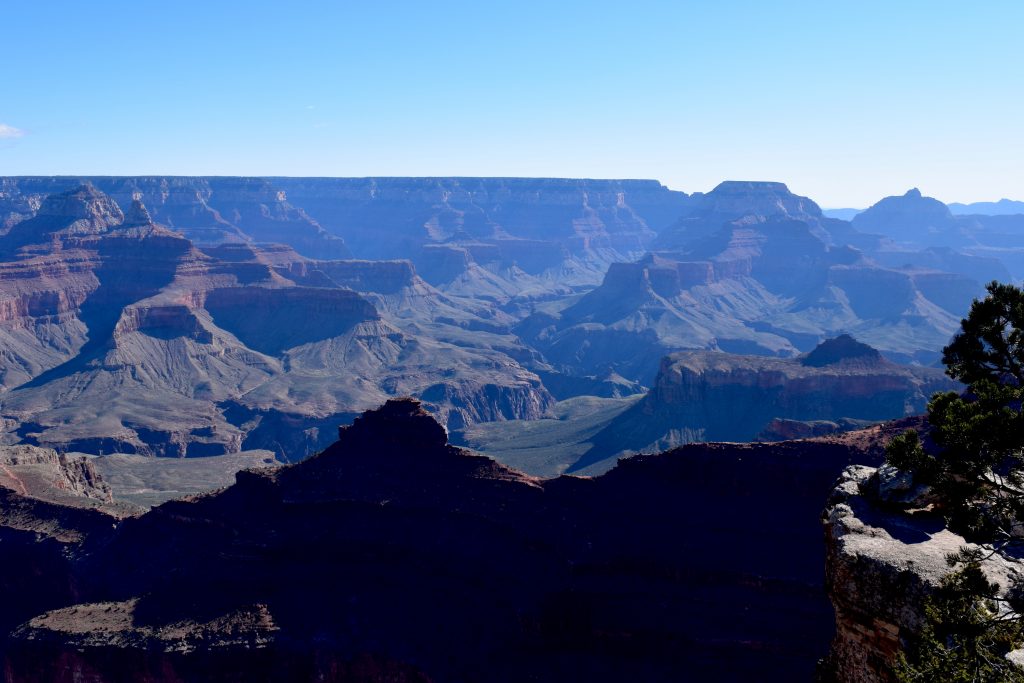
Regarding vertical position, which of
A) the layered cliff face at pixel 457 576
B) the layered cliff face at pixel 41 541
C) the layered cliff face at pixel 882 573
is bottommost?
the layered cliff face at pixel 41 541

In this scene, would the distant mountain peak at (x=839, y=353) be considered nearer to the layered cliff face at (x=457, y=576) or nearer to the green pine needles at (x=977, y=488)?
the layered cliff face at (x=457, y=576)

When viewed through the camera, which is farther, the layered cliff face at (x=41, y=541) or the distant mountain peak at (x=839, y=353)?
the distant mountain peak at (x=839, y=353)

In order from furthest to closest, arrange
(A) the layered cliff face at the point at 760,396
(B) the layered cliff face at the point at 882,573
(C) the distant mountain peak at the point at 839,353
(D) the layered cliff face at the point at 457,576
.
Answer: (C) the distant mountain peak at the point at 839,353 → (A) the layered cliff face at the point at 760,396 → (D) the layered cliff face at the point at 457,576 → (B) the layered cliff face at the point at 882,573

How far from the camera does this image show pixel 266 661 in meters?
58.0

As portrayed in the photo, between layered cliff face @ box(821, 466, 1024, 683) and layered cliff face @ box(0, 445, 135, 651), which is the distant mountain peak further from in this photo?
layered cliff face @ box(821, 466, 1024, 683)

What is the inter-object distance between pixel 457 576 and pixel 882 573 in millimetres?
43048

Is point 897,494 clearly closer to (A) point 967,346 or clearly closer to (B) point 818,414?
(A) point 967,346

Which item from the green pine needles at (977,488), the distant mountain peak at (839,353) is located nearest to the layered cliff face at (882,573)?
the green pine needles at (977,488)

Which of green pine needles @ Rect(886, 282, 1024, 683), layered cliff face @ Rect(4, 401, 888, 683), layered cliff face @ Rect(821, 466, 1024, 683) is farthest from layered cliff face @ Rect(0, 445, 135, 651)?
green pine needles @ Rect(886, 282, 1024, 683)

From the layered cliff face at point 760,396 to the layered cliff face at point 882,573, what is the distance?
124414 millimetres

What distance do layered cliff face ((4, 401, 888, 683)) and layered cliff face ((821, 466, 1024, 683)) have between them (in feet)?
97.7

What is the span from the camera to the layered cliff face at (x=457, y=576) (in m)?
53.6

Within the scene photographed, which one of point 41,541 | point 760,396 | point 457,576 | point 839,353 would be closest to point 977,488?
point 457,576

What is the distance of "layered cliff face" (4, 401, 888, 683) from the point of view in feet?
176
